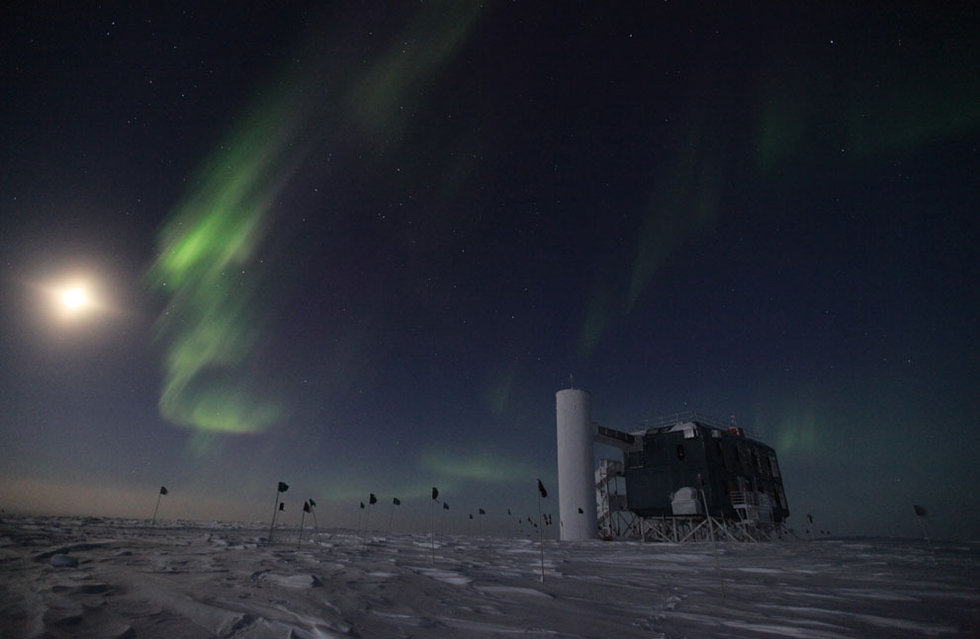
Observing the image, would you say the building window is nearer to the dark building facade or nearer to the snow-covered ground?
the dark building facade

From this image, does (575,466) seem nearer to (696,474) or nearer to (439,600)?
(696,474)

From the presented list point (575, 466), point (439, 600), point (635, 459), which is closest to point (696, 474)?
point (635, 459)

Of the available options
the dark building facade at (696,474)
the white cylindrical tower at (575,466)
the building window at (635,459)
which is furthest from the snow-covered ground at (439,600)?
the building window at (635,459)

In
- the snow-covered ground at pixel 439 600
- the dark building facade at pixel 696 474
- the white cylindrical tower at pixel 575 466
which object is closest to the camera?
the snow-covered ground at pixel 439 600

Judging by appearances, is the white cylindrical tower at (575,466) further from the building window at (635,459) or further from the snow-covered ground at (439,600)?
the snow-covered ground at (439,600)

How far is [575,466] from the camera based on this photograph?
3962cm

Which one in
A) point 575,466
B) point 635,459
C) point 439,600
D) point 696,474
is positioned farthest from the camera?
point 635,459

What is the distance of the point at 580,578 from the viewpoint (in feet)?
44.4

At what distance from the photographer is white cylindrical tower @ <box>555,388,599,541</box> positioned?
38.3 meters

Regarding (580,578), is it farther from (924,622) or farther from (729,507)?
(729,507)

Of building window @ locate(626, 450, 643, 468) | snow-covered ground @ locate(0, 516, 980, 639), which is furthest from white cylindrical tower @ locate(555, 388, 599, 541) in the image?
snow-covered ground @ locate(0, 516, 980, 639)

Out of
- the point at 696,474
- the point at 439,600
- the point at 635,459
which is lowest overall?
the point at 439,600

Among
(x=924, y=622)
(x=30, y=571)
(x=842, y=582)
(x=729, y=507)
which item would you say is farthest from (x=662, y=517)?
(x=30, y=571)

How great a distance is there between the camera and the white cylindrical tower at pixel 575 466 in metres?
38.3
